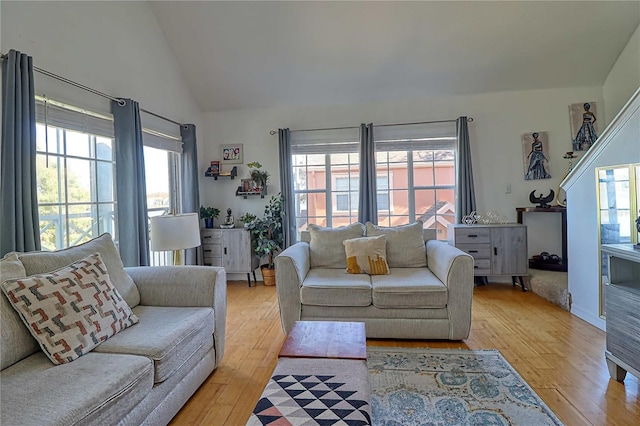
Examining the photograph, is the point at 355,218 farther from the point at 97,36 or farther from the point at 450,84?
the point at 97,36

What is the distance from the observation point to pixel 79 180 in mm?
2729

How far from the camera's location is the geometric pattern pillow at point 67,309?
4.80 ft

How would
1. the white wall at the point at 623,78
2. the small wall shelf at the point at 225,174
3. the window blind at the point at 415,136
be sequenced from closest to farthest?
the white wall at the point at 623,78 < the window blind at the point at 415,136 < the small wall shelf at the point at 225,174

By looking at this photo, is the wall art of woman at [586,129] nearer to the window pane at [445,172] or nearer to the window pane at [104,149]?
the window pane at [445,172]

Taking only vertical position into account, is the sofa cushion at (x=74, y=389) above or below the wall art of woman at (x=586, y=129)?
Result: below

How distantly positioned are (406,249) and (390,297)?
744mm

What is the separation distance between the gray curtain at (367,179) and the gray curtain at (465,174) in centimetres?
108

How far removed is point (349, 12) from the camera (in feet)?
11.1

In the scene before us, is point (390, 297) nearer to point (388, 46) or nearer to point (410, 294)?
point (410, 294)

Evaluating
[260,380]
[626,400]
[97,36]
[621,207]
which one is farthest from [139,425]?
[621,207]

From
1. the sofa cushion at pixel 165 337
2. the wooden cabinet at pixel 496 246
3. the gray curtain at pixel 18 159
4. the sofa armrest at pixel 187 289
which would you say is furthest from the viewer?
the wooden cabinet at pixel 496 246

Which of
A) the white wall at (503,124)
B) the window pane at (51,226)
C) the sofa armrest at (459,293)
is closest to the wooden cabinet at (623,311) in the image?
the sofa armrest at (459,293)

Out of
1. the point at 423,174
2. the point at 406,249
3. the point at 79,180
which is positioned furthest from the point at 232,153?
the point at 406,249

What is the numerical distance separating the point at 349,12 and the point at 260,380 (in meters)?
3.48
